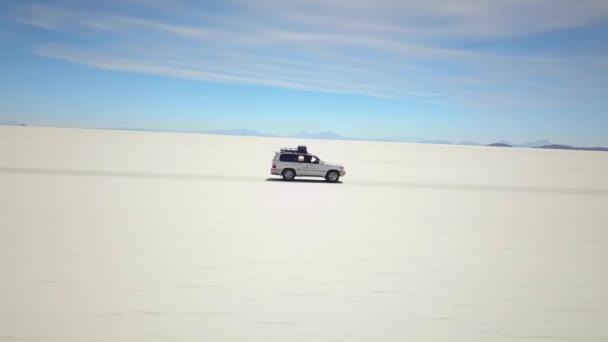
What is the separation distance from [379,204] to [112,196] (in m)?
10.6

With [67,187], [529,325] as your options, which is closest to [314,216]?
[529,325]

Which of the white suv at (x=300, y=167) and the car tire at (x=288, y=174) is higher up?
the white suv at (x=300, y=167)

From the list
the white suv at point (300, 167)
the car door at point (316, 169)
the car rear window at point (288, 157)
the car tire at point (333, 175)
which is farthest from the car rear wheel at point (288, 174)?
the car tire at point (333, 175)

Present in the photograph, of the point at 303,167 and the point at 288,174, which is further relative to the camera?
the point at 303,167

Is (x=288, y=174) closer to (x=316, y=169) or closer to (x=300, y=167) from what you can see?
(x=300, y=167)

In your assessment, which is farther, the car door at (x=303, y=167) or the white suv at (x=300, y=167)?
the car door at (x=303, y=167)

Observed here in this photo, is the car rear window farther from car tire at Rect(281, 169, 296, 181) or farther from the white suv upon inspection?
car tire at Rect(281, 169, 296, 181)

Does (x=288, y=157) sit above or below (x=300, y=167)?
above

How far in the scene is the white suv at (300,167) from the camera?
23797 mm

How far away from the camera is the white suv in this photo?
23797mm

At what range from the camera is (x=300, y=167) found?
78.8ft

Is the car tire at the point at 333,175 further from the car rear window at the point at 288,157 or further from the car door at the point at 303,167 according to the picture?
the car rear window at the point at 288,157

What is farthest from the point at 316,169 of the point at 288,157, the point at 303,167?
the point at 288,157

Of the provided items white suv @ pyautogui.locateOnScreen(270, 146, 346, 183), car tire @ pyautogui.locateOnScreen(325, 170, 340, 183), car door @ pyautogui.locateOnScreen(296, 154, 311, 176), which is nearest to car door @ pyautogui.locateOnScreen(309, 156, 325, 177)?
white suv @ pyautogui.locateOnScreen(270, 146, 346, 183)
